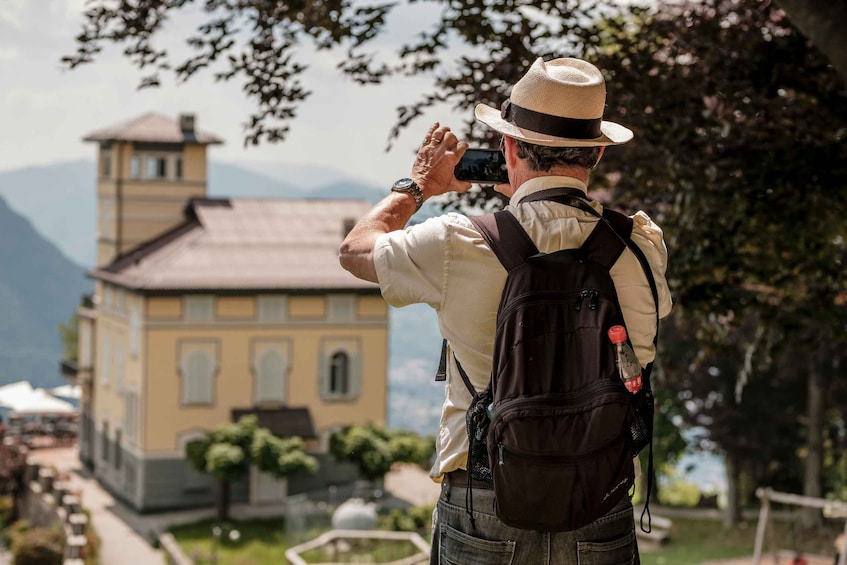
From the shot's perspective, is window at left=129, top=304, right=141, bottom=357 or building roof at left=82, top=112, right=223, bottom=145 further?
building roof at left=82, top=112, right=223, bottom=145

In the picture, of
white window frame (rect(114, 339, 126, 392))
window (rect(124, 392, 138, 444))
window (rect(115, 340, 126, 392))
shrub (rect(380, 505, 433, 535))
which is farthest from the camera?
window (rect(115, 340, 126, 392))

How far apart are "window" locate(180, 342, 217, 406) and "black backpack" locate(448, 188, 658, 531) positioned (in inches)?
1320

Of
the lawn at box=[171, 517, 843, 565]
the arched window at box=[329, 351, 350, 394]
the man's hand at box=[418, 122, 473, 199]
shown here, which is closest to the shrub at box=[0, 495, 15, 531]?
the lawn at box=[171, 517, 843, 565]

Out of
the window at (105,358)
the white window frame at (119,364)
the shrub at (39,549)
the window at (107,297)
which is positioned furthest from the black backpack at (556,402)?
the window at (105,358)

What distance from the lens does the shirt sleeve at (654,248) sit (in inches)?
108

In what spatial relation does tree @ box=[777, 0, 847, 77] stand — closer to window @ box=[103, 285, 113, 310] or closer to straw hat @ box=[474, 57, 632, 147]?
straw hat @ box=[474, 57, 632, 147]

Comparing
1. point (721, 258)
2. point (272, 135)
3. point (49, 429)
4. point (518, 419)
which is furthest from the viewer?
point (49, 429)

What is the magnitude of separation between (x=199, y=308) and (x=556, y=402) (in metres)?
33.6

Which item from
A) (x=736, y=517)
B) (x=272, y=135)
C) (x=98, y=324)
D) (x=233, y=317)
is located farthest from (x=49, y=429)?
(x=272, y=135)

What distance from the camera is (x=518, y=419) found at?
2494mm

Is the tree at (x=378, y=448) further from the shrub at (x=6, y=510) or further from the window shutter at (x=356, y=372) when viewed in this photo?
the shrub at (x=6, y=510)

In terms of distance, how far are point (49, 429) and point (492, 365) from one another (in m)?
48.7

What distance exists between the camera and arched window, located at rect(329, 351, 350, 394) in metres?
36.9

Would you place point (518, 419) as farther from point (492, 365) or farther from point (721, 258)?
point (721, 258)
